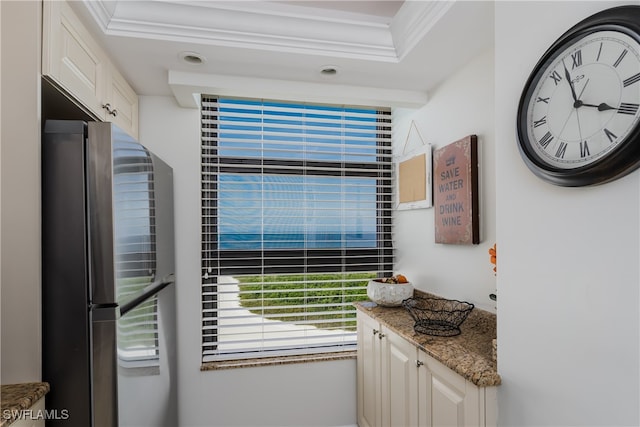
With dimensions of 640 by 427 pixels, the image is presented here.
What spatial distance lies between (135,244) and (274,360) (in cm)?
136

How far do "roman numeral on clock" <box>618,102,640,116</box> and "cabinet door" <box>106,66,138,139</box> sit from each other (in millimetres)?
1964

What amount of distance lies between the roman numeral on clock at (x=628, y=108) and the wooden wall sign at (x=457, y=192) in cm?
94

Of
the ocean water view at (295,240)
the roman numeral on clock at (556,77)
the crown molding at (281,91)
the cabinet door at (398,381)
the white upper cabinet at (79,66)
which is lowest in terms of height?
the cabinet door at (398,381)

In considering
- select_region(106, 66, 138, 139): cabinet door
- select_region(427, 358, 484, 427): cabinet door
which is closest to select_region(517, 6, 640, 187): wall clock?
select_region(427, 358, 484, 427): cabinet door

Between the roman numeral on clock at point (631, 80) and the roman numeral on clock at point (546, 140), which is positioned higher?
the roman numeral on clock at point (631, 80)

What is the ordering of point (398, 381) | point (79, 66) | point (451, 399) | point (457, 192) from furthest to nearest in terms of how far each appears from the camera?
point (457, 192)
point (398, 381)
point (79, 66)
point (451, 399)

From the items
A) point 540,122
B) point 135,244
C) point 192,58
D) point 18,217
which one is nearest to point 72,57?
point 192,58

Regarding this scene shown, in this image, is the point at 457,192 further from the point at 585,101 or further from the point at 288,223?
the point at 288,223

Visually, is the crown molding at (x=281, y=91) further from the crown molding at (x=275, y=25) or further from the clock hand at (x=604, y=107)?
the clock hand at (x=604, y=107)

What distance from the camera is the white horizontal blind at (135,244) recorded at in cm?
116

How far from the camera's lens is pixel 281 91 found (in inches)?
77.6

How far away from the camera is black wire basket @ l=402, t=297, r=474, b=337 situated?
1.51 meters

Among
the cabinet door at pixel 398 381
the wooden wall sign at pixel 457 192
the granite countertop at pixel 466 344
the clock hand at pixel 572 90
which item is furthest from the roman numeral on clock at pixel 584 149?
the cabinet door at pixel 398 381

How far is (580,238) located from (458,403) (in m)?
0.72
